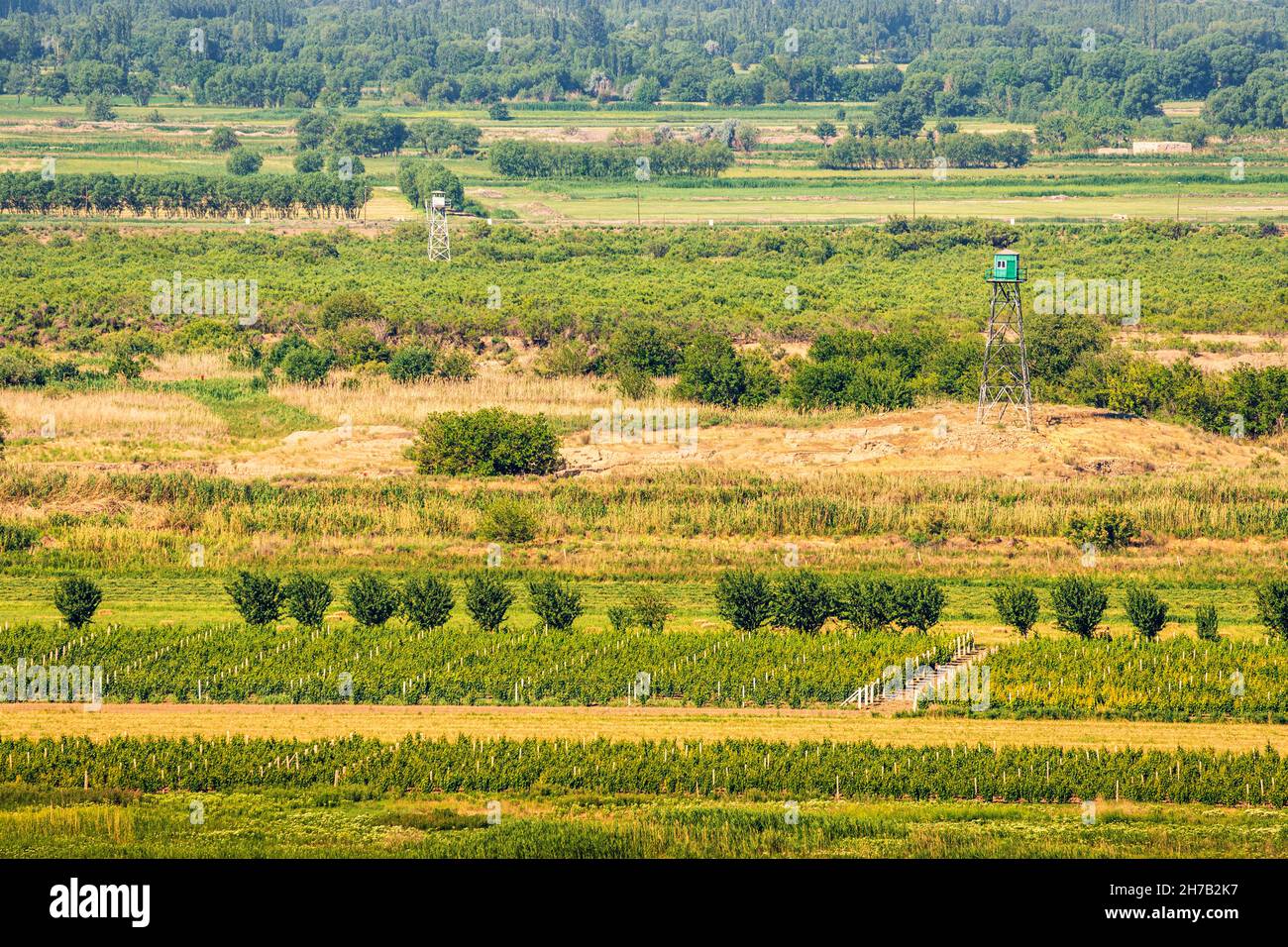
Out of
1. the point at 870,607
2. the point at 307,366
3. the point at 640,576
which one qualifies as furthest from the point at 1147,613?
the point at 307,366

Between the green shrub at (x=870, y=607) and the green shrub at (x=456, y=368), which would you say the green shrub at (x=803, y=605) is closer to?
the green shrub at (x=870, y=607)

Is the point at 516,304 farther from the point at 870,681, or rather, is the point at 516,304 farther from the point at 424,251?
the point at 870,681

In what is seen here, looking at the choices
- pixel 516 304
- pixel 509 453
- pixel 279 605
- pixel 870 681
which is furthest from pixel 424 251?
pixel 870 681

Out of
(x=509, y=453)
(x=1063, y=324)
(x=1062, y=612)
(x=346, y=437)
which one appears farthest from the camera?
(x=1063, y=324)

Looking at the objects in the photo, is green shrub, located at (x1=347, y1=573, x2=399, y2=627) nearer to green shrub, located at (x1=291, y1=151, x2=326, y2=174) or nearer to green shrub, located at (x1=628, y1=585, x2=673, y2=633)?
green shrub, located at (x1=628, y1=585, x2=673, y2=633)

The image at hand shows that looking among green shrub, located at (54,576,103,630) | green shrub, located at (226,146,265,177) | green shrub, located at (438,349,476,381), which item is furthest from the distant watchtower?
green shrub, located at (226,146,265,177)

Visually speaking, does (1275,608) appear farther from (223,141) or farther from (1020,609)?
(223,141)

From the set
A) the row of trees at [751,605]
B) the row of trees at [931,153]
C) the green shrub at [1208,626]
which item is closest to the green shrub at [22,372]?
the row of trees at [751,605]

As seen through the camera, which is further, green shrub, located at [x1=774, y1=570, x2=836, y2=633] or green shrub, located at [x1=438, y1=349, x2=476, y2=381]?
green shrub, located at [x1=438, y1=349, x2=476, y2=381]
